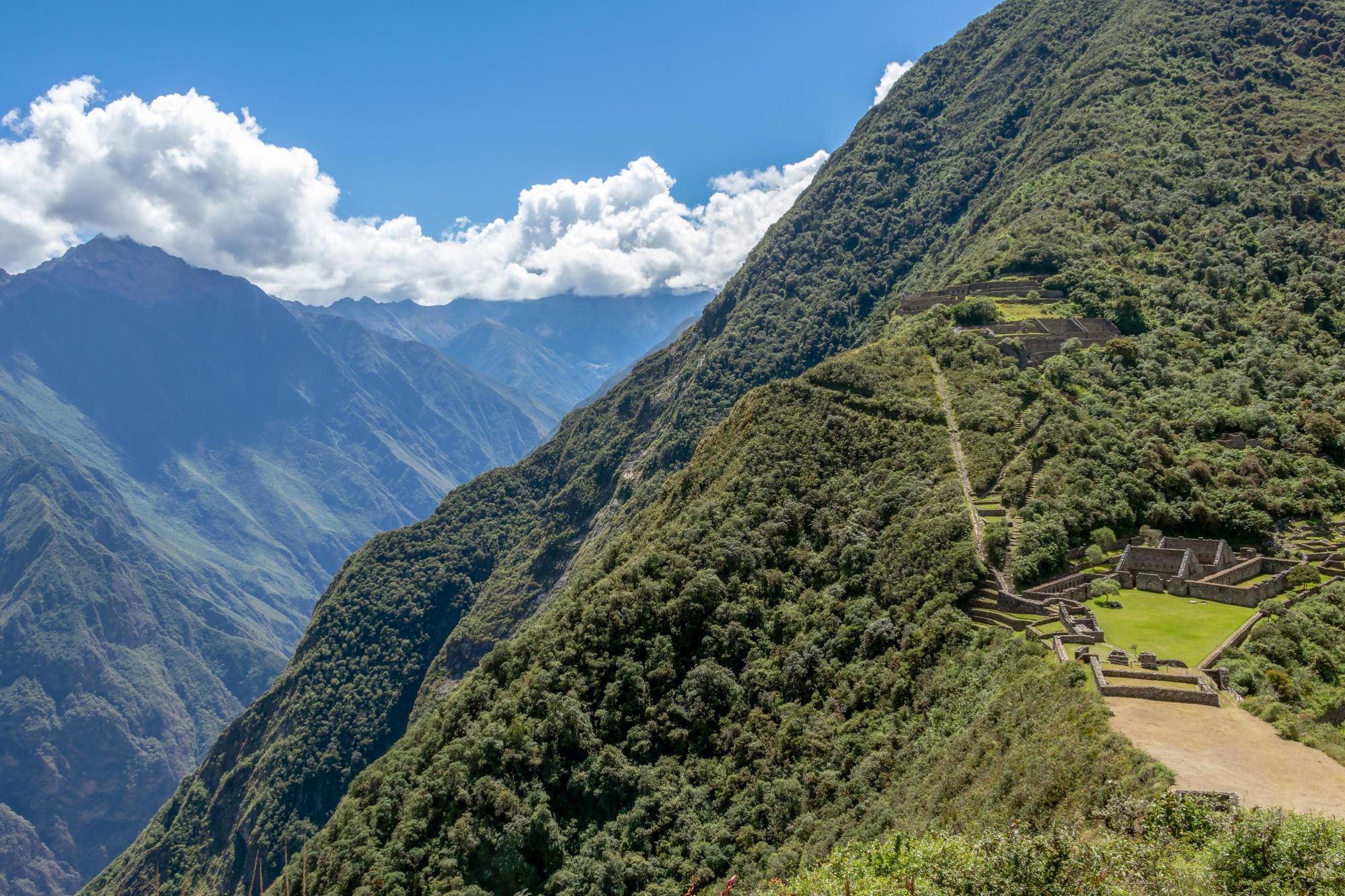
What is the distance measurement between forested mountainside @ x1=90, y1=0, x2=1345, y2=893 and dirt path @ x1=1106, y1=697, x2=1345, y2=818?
1.44m

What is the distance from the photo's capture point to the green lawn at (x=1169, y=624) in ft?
124

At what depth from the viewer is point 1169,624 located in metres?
40.9

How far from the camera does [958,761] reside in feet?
119

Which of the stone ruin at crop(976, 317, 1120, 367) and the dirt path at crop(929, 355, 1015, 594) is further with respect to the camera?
the stone ruin at crop(976, 317, 1120, 367)

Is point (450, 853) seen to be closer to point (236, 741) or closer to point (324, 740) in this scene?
point (324, 740)

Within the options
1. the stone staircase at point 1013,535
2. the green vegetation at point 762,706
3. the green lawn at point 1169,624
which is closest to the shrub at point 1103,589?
the green lawn at point 1169,624

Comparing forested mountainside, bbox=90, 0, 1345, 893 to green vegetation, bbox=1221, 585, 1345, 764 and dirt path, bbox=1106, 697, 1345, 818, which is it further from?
green vegetation, bbox=1221, 585, 1345, 764

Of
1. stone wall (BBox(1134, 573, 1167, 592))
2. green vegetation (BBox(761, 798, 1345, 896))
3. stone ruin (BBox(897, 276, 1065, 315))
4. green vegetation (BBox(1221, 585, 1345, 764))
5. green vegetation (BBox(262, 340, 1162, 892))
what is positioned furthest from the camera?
stone ruin (BBox(897, 276, 1065, 315))

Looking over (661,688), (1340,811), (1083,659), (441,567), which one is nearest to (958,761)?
(1083,659)

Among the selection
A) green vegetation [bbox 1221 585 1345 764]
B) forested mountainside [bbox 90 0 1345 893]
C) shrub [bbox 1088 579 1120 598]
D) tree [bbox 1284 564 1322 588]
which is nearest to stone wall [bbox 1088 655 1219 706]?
forested mountainside [bbox 90 0 1345 893]

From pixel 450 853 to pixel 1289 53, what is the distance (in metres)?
161

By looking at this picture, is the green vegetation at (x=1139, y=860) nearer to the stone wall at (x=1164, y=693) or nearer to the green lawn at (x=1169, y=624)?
the stone wall at (x=1164, y=693)

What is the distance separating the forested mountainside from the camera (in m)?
45.6

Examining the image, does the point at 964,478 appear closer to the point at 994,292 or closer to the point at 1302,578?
the point at 1302,578
